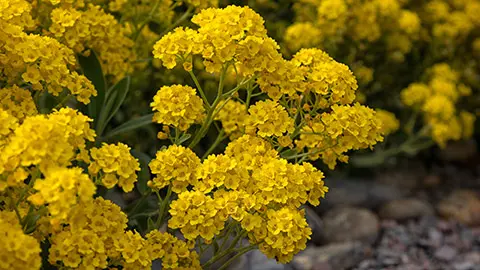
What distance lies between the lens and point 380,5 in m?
4.18

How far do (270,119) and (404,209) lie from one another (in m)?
2.28

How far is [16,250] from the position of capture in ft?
5.98

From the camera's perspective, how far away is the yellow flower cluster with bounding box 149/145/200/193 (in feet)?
7.14

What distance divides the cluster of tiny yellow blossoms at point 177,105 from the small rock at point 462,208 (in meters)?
2.53

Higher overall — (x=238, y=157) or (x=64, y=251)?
(x=238, y=157)

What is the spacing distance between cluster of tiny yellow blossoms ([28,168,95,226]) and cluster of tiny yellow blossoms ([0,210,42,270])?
0.09 meters

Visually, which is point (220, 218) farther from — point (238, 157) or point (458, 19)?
point (458, 19)

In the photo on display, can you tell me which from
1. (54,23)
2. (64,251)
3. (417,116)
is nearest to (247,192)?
(64,251)

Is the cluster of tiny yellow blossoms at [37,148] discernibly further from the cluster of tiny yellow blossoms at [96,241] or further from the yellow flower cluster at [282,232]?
the yellow flower cluster at [282,232]

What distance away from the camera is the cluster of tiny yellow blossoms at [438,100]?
435 centimetres

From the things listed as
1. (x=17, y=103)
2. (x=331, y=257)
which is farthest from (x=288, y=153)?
(x=331, y=257)

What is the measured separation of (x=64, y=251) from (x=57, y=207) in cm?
17

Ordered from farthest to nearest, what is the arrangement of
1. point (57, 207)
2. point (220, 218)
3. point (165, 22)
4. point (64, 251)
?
1. point (165, 22)
2. point (220, 218)
3. point (64, 251)
4. point (57, 207)

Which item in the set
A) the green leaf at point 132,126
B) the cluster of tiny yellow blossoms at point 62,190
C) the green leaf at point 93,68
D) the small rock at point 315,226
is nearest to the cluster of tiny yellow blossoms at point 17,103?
the cluster of tiny yellow blossoms at point 62,190
